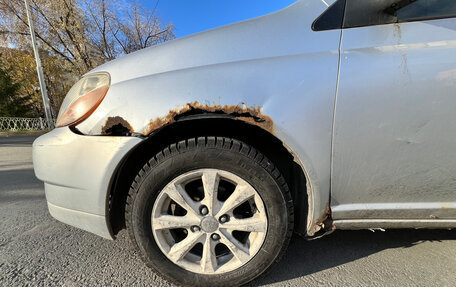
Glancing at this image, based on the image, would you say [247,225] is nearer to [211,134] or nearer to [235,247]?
[235,247]

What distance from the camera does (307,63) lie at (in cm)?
129

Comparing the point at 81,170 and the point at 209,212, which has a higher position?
the point at 81,170

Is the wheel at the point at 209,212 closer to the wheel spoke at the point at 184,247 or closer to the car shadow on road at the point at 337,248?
the wheel spoke at the point at 184,247

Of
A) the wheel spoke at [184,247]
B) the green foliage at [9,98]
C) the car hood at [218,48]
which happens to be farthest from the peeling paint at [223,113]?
the green foliage at [9,98]

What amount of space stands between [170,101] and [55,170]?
32.7 inches

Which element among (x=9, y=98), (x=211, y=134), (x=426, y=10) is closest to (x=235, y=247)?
(x=211, y=134)

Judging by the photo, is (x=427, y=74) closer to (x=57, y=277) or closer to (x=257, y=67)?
(x=257, y=67)

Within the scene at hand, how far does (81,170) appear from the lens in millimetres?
1374

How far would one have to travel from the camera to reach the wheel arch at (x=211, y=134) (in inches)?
55.5

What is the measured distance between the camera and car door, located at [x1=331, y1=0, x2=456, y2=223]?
1.23 metres

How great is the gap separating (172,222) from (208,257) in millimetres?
299

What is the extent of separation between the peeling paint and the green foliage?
1861 cm

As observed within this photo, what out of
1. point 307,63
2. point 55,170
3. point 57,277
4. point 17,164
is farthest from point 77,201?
point 17,164

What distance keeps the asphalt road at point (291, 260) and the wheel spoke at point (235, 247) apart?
22 centimetres
